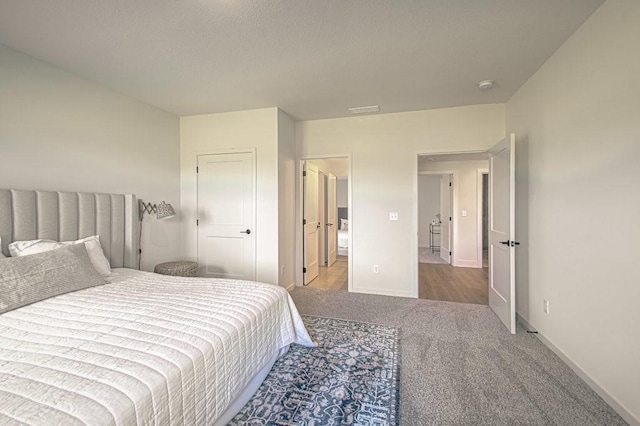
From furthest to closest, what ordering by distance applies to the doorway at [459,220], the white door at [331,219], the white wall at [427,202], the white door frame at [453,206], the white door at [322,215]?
the white wall at [427,202], the white door at [331,219], the white door frame at [453,206], the white door at [322,215], the doorway at [459,220]

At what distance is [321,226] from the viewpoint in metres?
5.43

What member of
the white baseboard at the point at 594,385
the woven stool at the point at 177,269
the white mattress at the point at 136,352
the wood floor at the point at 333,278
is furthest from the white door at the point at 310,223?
the white baseboard at the point at 594,385

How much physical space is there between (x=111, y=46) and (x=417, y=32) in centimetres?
244

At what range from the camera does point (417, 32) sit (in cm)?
207

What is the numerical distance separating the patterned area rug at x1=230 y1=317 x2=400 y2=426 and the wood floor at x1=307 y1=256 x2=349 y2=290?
166 centimetres

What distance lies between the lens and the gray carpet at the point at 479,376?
1.63m

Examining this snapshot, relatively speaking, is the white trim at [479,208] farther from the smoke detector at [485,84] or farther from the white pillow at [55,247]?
the white pillow at [55,247]

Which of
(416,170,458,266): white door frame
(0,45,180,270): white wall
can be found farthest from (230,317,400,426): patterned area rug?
(416,170,458,266): white door frame

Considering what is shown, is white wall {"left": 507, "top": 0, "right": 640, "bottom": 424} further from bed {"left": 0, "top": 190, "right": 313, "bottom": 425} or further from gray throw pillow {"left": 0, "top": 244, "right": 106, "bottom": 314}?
gray throw pillow {"left": 0, "top": 244, "right": 106, "bottom": 314}

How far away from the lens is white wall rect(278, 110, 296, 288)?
373 centimetres

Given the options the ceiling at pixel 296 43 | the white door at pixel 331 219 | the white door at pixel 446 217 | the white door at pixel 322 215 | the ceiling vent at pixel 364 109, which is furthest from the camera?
the white door at pixel 446 217

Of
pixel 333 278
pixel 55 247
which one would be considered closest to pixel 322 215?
pixel 333 278

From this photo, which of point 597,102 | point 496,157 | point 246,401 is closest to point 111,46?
point 246,401

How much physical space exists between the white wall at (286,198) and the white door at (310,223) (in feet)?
0.84
